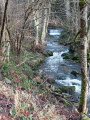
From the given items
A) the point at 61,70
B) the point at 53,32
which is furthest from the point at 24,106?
the point at 53,32

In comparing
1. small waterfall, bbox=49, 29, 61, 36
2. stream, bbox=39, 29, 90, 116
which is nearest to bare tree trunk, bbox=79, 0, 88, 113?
stream, bbox=39, 29, 90, 116

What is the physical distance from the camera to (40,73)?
38.5ft

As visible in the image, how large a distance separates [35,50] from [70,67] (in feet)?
13.8

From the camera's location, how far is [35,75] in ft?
37.2

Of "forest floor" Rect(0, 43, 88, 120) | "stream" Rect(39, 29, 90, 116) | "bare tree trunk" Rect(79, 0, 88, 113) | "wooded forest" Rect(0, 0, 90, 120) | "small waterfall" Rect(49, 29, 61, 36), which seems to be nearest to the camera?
"forest floor" Rect(0, 43, 88, 120)

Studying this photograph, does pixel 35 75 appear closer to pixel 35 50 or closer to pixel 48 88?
pixel 48 88

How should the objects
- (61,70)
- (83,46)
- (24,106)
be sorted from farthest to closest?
(61,70)
(83,46)
(24,106)

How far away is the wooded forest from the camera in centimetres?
535

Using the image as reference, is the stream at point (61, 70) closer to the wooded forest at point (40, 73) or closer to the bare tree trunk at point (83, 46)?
the wooded forest at point (40, 73)

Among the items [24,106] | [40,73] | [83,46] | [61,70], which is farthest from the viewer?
[61,70]

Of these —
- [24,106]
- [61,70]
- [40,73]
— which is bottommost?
[61,70]

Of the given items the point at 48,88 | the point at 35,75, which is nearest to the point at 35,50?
the point at 35,75

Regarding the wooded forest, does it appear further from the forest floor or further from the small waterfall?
the small waterfall

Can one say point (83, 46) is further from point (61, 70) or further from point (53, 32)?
point (53, 32)
